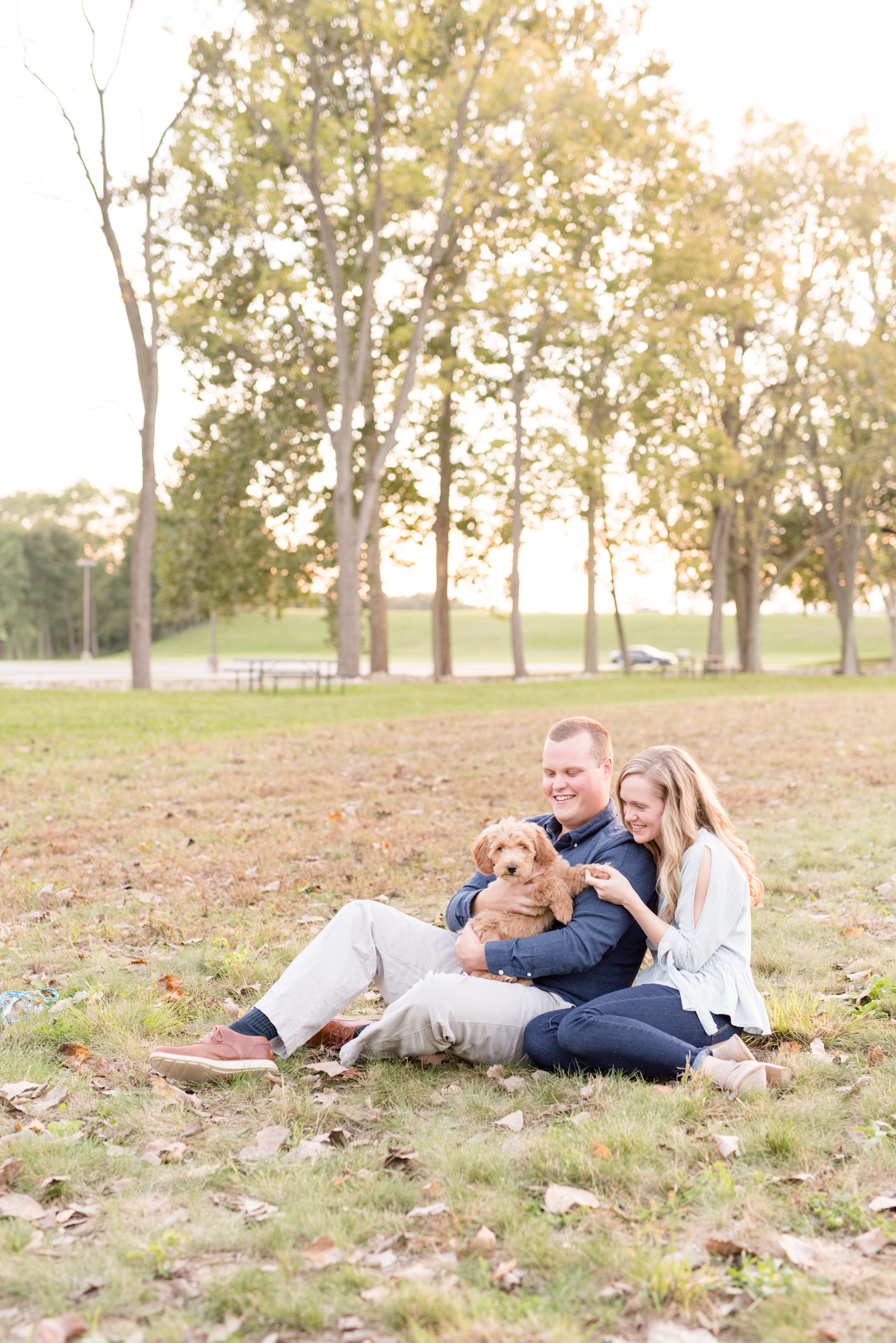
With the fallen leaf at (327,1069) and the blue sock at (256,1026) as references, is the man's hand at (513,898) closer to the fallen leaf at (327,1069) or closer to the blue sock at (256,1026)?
the fallen leaf at (327,1069)

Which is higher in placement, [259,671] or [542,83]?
[542,83]

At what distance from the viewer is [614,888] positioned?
13.4ft

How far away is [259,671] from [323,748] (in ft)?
35.4

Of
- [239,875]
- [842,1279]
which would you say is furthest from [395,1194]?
[239,875]

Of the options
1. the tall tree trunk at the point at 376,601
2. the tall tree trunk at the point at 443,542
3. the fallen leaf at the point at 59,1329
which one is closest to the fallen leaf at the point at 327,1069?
the fallen leaf at the point at 59,1329

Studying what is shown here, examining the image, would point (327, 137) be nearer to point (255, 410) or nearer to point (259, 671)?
point (255, 410)

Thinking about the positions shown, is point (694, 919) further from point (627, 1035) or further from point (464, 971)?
point (464, 971)

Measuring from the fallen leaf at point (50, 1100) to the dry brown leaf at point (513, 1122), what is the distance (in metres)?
1.64

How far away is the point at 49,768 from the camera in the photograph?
11703mm

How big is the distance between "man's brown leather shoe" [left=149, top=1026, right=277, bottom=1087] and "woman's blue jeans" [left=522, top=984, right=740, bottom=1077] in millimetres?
1038

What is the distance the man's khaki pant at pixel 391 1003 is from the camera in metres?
4.10

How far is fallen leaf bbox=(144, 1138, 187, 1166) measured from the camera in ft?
11.4

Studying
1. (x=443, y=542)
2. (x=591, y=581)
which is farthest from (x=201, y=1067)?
(x=591, y=581)

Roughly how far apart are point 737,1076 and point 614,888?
0.80 meters
